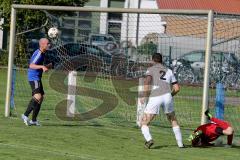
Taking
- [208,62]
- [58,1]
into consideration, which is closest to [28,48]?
[208,62]

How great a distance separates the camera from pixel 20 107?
20281 millimetres

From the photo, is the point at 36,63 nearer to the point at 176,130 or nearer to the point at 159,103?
the point at 159,103

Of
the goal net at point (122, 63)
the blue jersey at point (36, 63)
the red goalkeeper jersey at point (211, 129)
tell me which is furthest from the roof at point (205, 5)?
the red goalkeeper jersey at point (211, 129)

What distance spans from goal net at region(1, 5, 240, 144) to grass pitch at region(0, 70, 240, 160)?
151mm

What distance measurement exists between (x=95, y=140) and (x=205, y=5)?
121 ft

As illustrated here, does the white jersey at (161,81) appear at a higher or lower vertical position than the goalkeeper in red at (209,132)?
higher

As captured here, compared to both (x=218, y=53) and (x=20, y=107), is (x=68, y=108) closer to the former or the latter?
(x=20, y=107)

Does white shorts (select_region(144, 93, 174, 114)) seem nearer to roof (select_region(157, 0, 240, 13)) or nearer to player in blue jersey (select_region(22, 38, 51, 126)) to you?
player in blue jersey (select_region(22, 38, 51, 126))

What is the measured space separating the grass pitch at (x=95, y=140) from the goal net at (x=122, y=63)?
0.15m

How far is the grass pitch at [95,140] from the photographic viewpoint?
12406 mm

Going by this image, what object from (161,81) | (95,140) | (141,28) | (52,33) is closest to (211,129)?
(161,81)

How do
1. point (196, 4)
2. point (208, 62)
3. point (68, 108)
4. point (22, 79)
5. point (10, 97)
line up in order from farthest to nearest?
point (196, 4), point (22, 79), point (68, 108), point (10, 97), point (208, 62)

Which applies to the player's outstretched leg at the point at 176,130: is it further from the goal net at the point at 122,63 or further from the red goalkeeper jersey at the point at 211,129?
the goal net at the point at 122,63

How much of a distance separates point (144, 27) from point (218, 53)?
2197 millimetres
